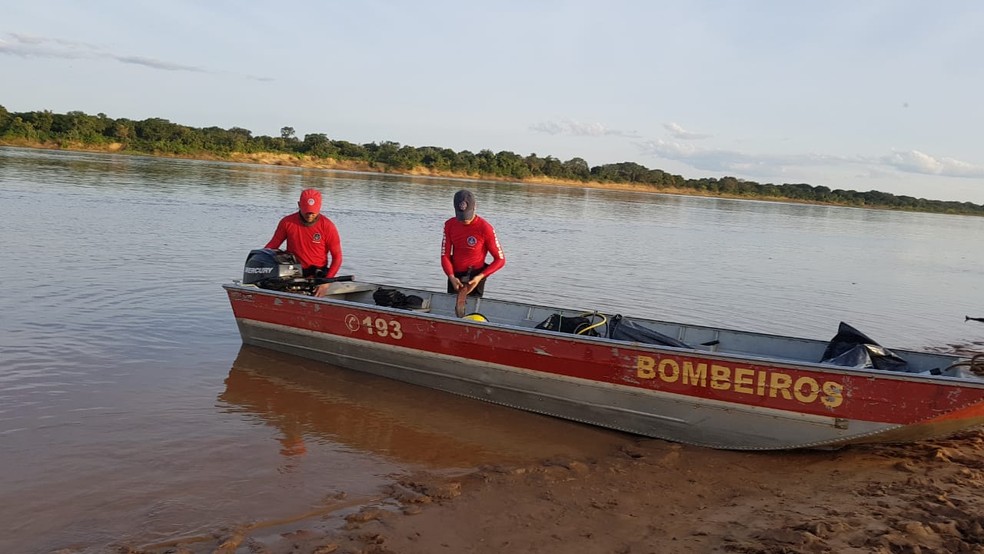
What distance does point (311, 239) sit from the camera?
8.76 meters

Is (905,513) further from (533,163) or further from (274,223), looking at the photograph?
(533,163)

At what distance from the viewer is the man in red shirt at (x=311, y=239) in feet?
28.1

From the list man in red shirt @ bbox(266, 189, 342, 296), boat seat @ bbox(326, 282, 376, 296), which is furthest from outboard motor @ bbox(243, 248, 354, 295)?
boat seat @ bbox(326, 282, 376, 296)

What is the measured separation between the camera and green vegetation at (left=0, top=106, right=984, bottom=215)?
57969mm

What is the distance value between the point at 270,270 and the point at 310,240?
2.09 ft

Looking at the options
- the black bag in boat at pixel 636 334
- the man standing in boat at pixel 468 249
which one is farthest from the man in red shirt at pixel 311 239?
the black bag in boat at pixel 636 334

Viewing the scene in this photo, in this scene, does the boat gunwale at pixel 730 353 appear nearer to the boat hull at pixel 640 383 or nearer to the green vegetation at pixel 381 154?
the boat hull at pixel 640 383

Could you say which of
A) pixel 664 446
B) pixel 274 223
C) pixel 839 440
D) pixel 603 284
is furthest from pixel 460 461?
pixel 274 223

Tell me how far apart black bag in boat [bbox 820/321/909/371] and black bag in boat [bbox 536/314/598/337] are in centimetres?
208

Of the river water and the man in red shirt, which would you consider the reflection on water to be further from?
the man in red shirt

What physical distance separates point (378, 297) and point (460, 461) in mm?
3045

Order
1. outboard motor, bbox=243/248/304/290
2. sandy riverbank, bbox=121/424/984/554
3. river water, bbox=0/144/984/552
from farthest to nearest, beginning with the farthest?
outboard motor, bbox=243/248/304/290
river water, bbox=0/144/984/552
sandy riverbank, bbox=121/424/984/554

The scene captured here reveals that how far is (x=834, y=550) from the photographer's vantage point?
4.08m

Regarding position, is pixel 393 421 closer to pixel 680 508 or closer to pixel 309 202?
pixel 680 508
